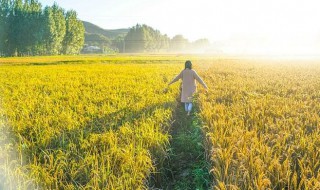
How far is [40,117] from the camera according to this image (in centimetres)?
512

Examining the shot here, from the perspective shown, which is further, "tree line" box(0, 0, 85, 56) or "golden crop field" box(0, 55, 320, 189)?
"tree line" box(0, 0, 85, 56)

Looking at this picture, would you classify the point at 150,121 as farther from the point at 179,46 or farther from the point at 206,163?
the point at 179,46

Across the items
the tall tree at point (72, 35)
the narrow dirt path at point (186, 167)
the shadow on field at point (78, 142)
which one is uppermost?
the tall tree at point (72, 35)

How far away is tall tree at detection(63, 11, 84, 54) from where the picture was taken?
66.2 m

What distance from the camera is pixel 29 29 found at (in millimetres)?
55656

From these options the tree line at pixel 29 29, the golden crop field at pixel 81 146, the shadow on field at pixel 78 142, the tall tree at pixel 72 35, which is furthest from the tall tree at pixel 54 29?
the shadow on field at pixel 78 142

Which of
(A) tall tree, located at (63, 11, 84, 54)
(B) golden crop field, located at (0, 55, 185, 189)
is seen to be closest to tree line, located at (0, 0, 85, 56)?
(A) tall tree, located at (63, 11, 84, 54)

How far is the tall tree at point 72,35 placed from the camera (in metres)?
66.2

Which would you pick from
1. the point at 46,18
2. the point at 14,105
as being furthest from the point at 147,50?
the point at 14,105

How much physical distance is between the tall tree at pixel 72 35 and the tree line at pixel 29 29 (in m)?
4.05

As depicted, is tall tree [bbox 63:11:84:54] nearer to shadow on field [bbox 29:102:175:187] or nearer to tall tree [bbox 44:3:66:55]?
tall tree [bbox 44:3:66:55]

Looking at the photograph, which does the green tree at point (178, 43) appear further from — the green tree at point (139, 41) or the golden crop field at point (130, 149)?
the golden crop field at point (130, 149)

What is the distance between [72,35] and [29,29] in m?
12.1

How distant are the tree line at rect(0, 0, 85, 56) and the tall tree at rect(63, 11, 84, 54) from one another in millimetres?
4054
